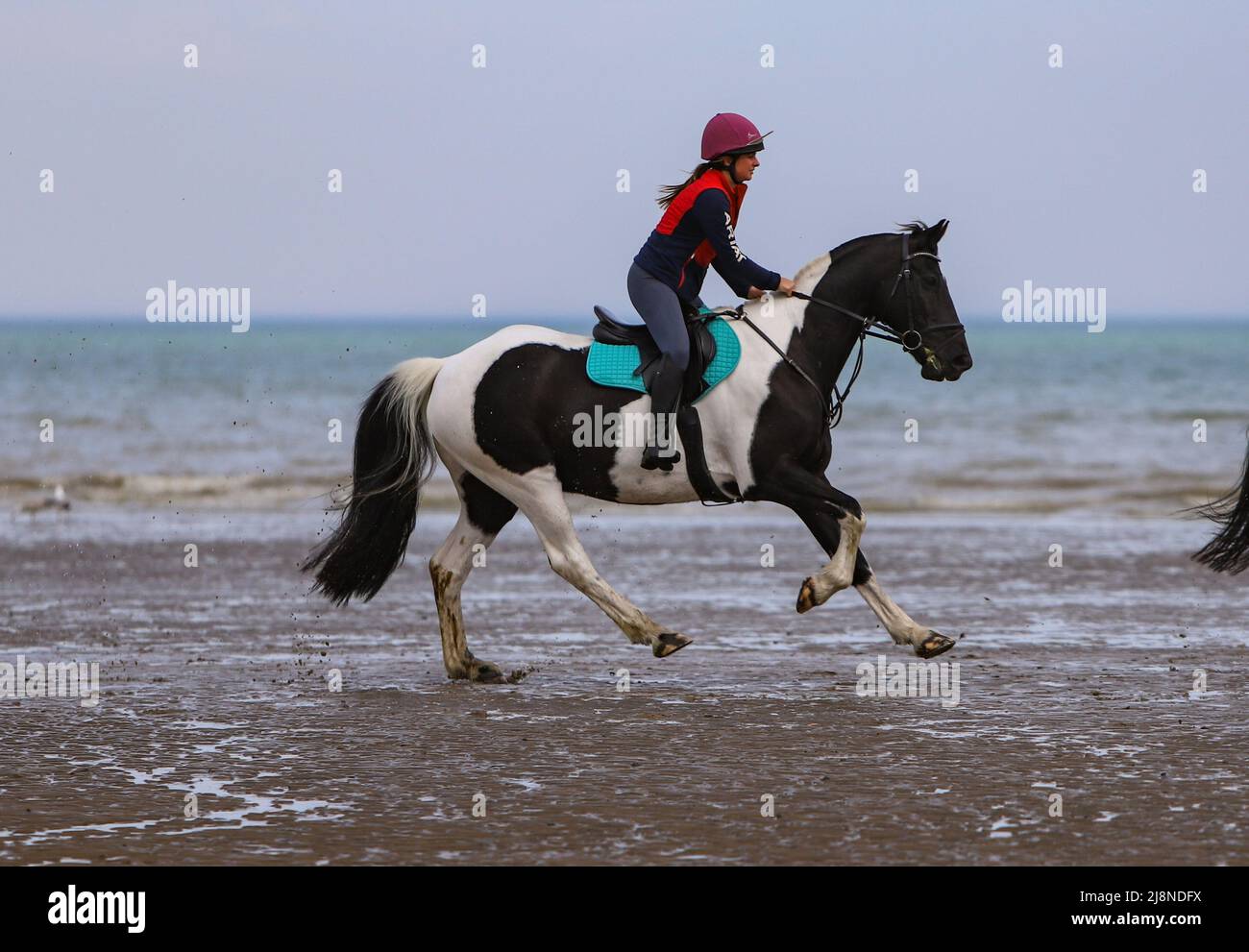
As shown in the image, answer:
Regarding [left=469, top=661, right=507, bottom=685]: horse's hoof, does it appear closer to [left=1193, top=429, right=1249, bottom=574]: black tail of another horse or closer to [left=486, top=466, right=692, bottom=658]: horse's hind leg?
[left=486, top=466, right=692, bottom=658]: horse's hind leg

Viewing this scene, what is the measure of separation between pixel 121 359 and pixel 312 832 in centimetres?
6127

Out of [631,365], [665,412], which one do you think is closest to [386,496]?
[631,365]

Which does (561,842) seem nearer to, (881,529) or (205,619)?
(205,619)

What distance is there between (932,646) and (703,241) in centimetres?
236

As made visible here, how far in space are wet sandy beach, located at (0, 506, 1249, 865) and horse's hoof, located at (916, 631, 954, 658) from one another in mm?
282

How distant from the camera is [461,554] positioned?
9.05m

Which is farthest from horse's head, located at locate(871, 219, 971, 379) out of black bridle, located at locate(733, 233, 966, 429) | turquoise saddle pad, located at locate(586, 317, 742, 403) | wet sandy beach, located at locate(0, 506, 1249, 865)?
wet sandy beach, located at locate(0, 506, 1249, 865)

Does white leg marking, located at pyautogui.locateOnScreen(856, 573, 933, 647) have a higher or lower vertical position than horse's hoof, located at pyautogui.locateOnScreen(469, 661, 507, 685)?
higher

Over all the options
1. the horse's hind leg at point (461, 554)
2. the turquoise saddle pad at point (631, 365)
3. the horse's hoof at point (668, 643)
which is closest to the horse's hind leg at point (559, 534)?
the horse's hoof at point (668, 643)

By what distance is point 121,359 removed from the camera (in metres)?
63.6

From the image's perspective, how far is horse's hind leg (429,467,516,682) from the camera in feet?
28.9

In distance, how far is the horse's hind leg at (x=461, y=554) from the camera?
881 centimetres
